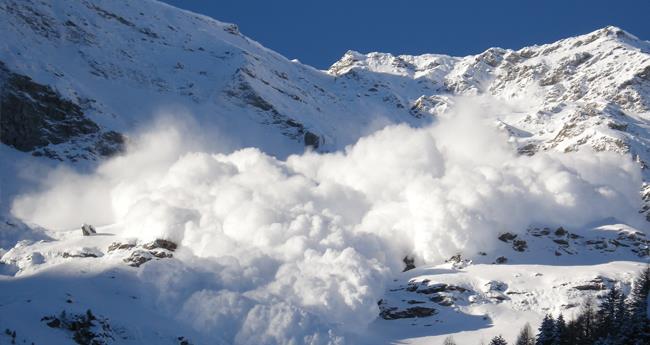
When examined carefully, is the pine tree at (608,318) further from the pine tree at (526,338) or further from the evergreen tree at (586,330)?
the pine tree at (526,338)

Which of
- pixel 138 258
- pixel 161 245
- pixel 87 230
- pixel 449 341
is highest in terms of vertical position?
pixel 87 230

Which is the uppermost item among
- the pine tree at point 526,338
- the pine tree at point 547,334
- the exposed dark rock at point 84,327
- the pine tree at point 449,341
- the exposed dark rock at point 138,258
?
the exposed dark rock at point 138,258

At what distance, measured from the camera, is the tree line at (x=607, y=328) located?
9775cm

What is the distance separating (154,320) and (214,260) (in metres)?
32.9

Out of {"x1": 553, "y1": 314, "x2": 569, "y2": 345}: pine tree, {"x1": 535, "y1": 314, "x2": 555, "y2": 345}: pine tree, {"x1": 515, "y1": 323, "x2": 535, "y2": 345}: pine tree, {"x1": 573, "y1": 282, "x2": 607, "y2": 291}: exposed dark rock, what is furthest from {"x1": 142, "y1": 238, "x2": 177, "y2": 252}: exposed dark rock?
{"x1": 535, "y1": 314, "x2": 555, "y2": 345}: pine tree

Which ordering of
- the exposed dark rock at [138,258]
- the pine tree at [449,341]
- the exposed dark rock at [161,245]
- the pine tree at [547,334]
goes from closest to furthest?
the pine tree at [547,334] < the pine tree at [449,341] < the exposed dark rock at [138,258] < the exposed dark rock at [161,245]

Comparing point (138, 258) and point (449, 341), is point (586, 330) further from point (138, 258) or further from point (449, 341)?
point (138, 258)

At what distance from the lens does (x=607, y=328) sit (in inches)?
4823

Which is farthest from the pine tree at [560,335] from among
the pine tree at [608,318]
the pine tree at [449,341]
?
the pine tree at [449,341]

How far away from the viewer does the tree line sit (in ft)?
321

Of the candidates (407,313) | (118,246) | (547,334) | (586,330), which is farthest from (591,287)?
(118,246)

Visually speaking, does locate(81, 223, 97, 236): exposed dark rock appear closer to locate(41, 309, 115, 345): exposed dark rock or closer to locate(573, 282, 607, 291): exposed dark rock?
locate(41, 309, 115, 345): exposed dark rock

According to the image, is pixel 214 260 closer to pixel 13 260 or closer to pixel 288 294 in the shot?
pixel 288 294

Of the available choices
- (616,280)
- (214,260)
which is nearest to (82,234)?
(214,260)
